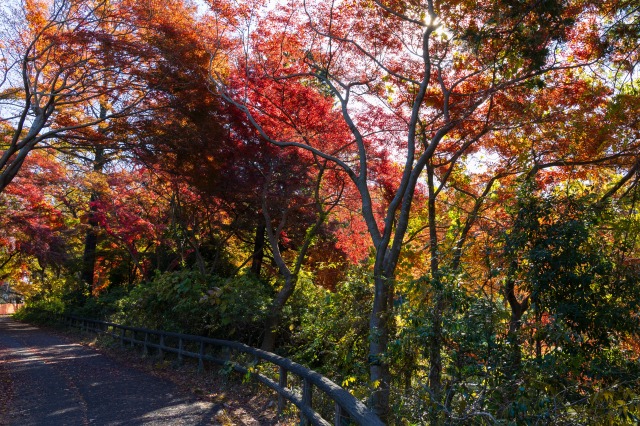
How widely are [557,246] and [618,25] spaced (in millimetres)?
4402

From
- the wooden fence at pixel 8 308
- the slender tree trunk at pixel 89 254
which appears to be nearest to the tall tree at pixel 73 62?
the slender tree trunk at pixel 89 254

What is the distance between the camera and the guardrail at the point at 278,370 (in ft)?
19.1

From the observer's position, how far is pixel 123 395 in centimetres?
1043

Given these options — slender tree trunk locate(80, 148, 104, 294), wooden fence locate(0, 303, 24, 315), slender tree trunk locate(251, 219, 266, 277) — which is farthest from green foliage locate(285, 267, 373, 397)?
wooden fence locate(0, 303, 24, 315)

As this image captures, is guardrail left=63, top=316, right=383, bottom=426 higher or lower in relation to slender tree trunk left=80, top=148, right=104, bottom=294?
lower

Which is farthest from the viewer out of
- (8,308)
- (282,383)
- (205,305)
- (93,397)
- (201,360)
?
(8,308)

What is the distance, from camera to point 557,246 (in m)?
6.46

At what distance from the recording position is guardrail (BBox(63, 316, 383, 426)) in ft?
19.1

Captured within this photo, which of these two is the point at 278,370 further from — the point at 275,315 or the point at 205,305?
the point at 205,305

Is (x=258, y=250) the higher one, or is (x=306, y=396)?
(x=258, y=250)

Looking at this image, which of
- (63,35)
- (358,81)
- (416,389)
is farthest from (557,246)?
(63,35)

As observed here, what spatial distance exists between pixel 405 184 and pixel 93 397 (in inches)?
262

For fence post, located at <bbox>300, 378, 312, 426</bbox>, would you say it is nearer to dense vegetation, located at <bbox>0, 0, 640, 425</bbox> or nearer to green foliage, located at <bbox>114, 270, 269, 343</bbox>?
dense vegetation, located at <bbox>0, 0, 640, 425</bbox>

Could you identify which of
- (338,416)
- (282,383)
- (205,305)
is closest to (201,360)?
(205,305)
